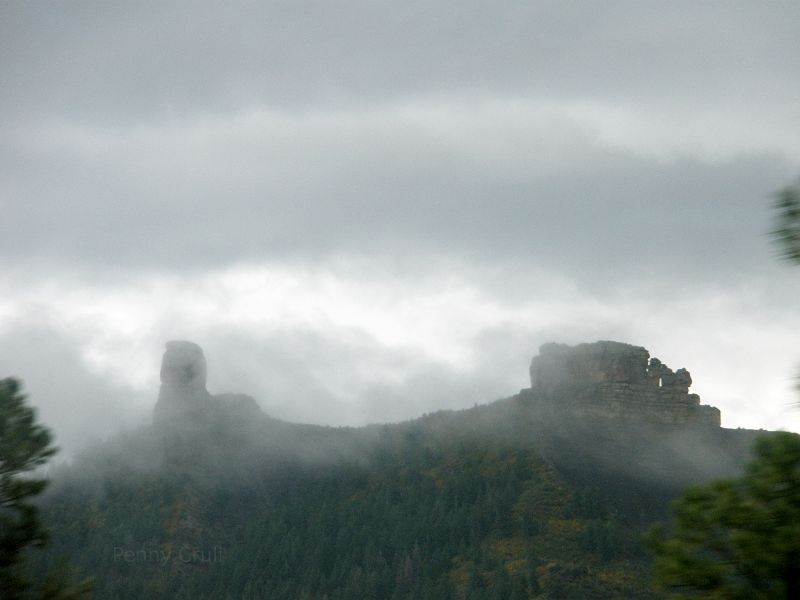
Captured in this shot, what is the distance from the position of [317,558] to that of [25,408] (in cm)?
9415

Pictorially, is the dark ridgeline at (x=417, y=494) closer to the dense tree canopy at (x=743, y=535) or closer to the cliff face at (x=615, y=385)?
the cliff face at (x=615, y=385)

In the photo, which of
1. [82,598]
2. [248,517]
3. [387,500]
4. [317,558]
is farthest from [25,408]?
[248,517]

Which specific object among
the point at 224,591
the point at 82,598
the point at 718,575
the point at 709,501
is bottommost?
the point at 224,591

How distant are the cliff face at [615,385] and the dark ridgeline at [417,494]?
24cm

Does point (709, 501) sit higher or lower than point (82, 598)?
higher

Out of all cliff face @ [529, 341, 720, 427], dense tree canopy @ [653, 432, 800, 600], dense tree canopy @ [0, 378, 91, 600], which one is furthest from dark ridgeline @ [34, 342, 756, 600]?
dense tree canopy @ [653, 432, 800, 600]

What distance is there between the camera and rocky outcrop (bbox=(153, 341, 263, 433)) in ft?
540

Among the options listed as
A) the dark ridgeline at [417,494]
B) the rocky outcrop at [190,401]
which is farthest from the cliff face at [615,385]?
the rocky outcrop at [190,401]

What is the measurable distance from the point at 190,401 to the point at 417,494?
57.7m

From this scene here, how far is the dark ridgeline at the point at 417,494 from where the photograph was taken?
10006 centimetres

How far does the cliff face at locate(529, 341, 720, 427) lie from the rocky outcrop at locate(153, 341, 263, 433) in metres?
52.4

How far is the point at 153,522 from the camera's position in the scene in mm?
129250

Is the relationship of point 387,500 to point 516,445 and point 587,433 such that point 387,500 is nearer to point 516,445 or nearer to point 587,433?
point 516,445

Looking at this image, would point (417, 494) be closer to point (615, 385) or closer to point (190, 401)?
point (615, 385)
